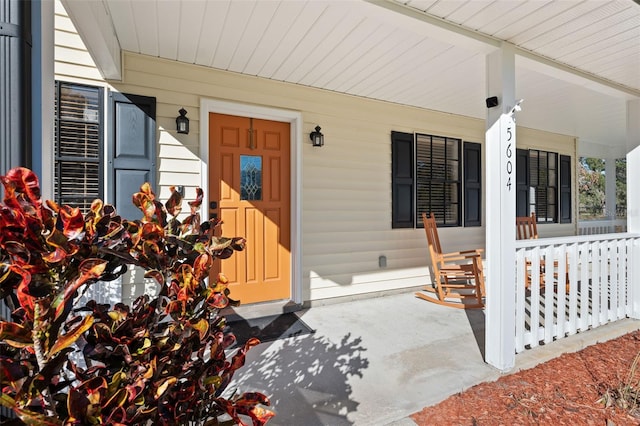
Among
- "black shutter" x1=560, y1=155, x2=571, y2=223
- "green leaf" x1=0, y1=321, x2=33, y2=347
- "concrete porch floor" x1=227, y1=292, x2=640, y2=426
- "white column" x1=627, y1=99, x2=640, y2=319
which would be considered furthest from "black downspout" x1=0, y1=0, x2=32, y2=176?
"black shutter" x1=560, y1=155, x2=571, y2=223

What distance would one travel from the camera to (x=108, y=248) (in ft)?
2.59

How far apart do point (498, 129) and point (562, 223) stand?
5.02m

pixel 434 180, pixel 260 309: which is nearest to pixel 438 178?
pixel 434 180

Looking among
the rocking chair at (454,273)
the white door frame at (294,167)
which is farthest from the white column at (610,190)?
the white door frame at (294,167)

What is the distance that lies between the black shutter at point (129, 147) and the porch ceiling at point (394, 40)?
1.62 feet

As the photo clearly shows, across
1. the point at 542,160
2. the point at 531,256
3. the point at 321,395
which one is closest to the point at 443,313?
the point at 531,256

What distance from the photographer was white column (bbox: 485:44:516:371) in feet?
7.66

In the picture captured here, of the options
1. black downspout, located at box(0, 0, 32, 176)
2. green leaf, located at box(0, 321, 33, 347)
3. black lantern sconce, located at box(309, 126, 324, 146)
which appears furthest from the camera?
black lantern sconce, located at box(309, 126, 324, 146)

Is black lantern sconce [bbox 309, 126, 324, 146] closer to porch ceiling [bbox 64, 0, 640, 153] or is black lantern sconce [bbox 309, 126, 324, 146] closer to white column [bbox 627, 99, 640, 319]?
porch ceiling [bbox 64, 0, 640, 153]

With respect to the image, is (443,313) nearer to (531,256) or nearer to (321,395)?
(531,256)

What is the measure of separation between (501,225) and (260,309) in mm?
2459

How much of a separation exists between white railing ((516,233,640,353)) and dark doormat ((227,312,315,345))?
1.85 meters

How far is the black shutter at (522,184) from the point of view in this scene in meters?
5.49

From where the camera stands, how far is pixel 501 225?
7.70 ft
